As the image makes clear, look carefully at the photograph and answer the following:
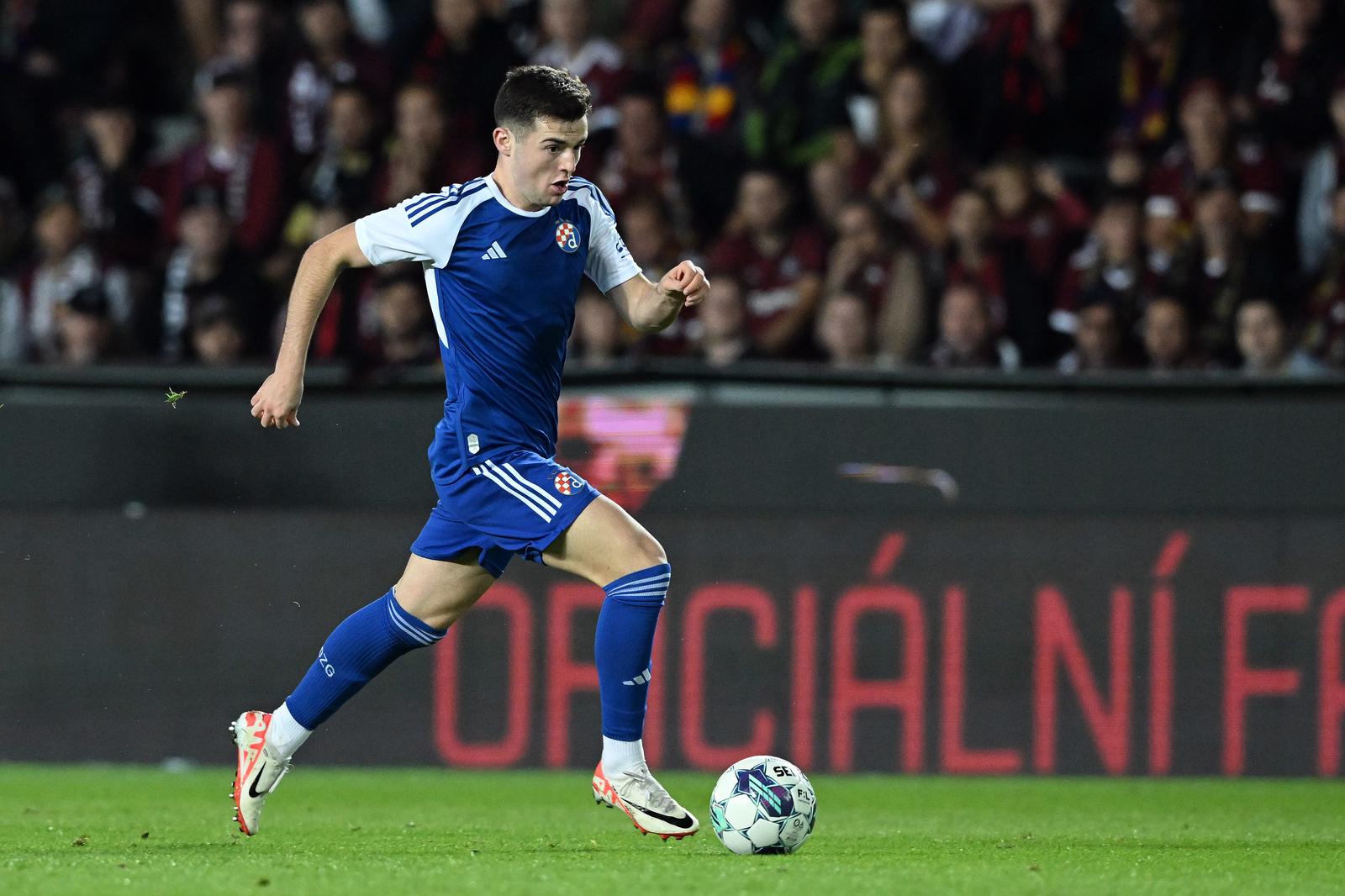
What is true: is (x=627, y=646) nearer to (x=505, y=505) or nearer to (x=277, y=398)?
(x=505, y=505)

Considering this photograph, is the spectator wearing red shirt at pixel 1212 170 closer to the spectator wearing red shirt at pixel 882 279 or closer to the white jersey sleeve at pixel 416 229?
the spectator wearing red shirt at pixel 882 279

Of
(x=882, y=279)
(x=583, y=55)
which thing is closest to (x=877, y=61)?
(x=882, y=279)

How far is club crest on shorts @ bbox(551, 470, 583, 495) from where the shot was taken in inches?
213

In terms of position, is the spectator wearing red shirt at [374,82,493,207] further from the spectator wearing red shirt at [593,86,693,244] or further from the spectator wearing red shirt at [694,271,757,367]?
the spectator wearing red shirt at [694,271,757,367]

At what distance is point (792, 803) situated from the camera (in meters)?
5.30

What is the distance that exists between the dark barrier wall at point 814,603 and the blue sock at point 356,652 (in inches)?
109

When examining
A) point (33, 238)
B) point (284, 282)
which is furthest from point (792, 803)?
point (33, 238)

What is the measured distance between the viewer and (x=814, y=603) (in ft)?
27.9

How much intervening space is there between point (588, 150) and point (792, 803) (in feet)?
20.3

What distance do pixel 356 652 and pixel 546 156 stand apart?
1.44 meters

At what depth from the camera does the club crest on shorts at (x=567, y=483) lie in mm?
5410

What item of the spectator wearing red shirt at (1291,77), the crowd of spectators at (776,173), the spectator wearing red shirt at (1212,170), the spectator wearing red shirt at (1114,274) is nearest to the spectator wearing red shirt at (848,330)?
the crowd of spectators at (776,173)

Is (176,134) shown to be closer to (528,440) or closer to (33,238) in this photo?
(33,238)

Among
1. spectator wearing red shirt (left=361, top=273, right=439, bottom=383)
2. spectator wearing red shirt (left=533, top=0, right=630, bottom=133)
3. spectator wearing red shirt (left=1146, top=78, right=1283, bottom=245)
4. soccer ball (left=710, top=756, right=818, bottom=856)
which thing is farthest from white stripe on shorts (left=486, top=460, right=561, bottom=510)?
spectator wearing red shirt (left=533, top=0, right=630, bottom=133)
